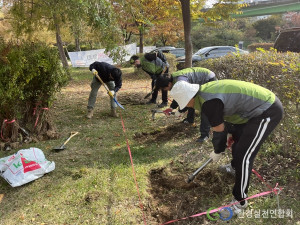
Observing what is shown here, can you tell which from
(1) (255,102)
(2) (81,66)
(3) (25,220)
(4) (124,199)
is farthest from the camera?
(2) (81,66)

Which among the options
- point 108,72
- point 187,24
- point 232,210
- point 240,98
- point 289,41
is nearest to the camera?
point 240,98

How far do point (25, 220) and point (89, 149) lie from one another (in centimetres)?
183

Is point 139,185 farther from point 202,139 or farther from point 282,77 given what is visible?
point 282,77

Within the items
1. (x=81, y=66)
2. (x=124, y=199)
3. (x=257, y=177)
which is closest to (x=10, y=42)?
(x=124, y=199)

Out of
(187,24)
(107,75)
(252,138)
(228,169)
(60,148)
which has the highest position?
(187,24)

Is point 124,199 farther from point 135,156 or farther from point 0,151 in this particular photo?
point 0,151

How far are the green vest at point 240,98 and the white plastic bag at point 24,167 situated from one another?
8.19 feet

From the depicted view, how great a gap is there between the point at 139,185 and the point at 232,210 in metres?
1.24

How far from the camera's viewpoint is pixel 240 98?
2.47 metres

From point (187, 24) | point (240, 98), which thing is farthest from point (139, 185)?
point (187, 24)

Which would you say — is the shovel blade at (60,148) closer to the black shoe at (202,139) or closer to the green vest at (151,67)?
the black shoe at (202,139)

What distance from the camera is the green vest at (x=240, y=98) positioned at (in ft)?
8.05

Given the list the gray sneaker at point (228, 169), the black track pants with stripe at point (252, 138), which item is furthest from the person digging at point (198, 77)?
the black track pants with stripe at point (252, 138)

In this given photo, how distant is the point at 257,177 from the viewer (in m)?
3.28
